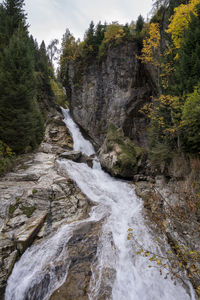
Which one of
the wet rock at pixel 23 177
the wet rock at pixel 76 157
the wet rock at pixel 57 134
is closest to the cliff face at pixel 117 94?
the wet rock at pixel 57 134

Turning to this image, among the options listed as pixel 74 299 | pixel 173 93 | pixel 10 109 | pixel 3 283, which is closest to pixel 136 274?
pixel 74 299

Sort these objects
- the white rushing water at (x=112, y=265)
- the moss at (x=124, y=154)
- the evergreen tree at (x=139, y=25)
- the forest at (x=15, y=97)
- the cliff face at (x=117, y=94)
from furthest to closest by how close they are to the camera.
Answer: the evergreen tree at (x=139, y=25) → the cliff face at (x=117, y=94) → the moss at (x=124, y=154) → the forest at (x=15, y=97) → the white rushing water at (x=112, y=265)

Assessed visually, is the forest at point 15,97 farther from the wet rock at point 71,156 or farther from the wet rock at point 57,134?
the wet rock at point 57,134

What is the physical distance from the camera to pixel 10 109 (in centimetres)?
1059

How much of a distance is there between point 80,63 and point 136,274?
26875mm

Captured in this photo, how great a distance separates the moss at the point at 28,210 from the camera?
6.39m

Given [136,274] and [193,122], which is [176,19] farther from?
[136,274]

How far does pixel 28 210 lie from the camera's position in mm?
6535

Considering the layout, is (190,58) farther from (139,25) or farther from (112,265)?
(139,25)

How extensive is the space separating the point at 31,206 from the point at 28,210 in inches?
9.2

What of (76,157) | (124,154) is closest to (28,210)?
(76,157)

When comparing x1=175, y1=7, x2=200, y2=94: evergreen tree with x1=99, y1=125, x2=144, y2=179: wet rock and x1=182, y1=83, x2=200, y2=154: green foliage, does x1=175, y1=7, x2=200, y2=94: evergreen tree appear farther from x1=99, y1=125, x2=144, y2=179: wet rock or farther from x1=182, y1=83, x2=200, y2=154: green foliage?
x1=99, y1=125, x2=144, y2=179: wet rock

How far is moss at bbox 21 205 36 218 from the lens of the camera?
639 cm

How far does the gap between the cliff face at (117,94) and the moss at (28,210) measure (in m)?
15.5
